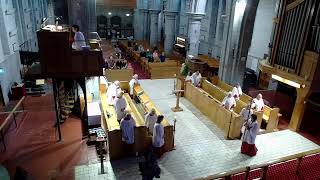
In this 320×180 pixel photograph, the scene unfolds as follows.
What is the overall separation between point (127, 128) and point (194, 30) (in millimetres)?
13274

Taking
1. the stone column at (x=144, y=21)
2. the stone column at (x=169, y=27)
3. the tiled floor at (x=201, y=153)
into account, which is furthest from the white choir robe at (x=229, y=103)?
the stone column at (x=144, y=21)

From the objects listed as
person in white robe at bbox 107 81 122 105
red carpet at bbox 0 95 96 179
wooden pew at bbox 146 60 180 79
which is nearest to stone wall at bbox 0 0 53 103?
red carpet at bbox 0 95 96 179

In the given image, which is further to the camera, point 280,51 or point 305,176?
point 280,51

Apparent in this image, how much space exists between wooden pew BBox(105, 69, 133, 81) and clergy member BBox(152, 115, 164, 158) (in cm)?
949

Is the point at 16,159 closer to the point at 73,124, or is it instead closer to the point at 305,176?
the point at 73,124

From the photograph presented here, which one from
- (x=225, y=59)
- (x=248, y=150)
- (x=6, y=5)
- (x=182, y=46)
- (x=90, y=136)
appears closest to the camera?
(x=248, y=150)

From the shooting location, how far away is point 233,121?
10719 mm

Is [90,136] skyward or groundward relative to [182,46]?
groundward

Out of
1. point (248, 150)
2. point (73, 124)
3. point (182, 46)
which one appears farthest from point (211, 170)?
point (182, 46)

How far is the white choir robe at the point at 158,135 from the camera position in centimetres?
908

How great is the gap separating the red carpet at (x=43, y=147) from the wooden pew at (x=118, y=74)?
5.81 meters

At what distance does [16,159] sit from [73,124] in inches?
117

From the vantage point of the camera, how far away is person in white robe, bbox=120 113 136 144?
29.1ft

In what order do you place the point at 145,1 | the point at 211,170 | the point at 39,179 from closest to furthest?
the point at 39,179 → the point at 211,170 → the point at 145,1
